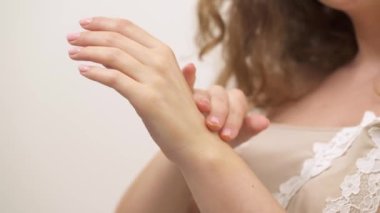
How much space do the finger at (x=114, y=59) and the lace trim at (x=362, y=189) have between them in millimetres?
322

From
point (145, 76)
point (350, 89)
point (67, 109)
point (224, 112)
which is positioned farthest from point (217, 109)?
point (67, 109)

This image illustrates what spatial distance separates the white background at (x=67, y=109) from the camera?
48.1 inches

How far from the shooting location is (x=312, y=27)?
1116 millimetres

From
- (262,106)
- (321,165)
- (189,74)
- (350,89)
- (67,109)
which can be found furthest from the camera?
(67,109)

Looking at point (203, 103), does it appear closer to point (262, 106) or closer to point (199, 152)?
point (199, 152)

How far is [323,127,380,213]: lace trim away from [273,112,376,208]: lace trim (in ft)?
0.14

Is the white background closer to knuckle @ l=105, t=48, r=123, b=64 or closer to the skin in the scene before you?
the skin

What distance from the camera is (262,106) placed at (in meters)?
1.06

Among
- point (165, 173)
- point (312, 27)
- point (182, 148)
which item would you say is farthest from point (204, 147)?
point (312, 27)

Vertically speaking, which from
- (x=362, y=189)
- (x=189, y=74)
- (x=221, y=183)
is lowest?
(x=362, y=189)

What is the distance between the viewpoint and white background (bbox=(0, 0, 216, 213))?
122 cm

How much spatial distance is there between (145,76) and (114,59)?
0.04 metres

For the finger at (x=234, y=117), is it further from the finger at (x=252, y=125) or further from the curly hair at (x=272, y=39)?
the curly hair at (x=272, y=39)

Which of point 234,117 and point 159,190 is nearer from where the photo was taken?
point 234,117
